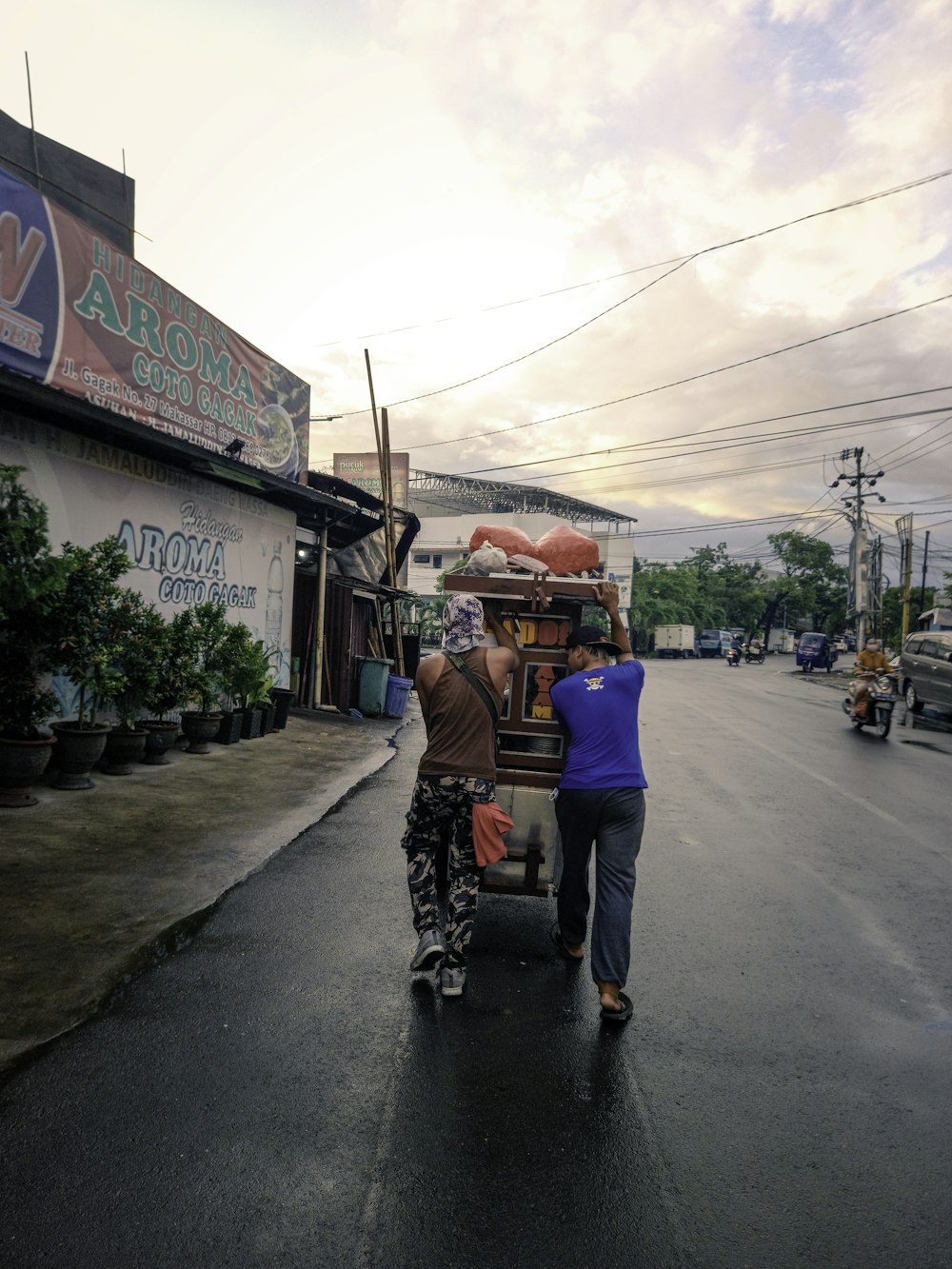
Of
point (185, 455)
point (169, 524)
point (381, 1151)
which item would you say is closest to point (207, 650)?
point (169, 524)

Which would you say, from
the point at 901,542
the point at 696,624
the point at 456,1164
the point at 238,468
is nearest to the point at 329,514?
the point at 238,468

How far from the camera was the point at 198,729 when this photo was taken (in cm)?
1003

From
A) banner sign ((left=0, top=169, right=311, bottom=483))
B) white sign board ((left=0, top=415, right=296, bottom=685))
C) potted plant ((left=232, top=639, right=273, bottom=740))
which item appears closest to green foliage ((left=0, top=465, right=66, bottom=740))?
white sign board ((left=0, top=415, right=296, bottom=685))

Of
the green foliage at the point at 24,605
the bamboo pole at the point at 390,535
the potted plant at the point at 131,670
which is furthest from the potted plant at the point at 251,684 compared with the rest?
the bamboo pole at the point at 390,535

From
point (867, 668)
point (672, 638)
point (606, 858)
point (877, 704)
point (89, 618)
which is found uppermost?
point (89, 618)

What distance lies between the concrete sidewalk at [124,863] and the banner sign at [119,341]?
3793 millimetres

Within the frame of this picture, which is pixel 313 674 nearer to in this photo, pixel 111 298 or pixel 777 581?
pixel 111 298

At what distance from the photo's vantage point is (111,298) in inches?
386

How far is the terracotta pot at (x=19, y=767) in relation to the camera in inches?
273

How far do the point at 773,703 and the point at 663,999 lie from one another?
64.0 ft

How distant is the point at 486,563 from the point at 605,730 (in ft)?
4.74

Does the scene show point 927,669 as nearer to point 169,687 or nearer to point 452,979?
point 169,687

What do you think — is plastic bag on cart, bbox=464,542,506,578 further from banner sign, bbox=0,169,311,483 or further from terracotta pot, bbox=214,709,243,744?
terracotta pot, bbox=214,709,243,744

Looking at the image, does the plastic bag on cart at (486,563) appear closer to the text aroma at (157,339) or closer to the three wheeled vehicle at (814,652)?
the text aroma at (157,339)
